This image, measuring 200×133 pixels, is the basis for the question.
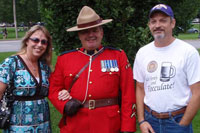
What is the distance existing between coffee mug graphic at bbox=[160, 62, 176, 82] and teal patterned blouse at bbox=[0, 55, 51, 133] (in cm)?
130

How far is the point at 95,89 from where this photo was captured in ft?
9.44

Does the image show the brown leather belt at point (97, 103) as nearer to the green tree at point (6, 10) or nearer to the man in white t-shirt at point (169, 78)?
the man in white t-shirt at point (169, 78)

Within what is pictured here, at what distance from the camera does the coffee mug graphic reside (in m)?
2.52

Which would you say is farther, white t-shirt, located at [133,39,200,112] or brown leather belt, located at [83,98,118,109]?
brown leather belt, located at [83,98,118,109]

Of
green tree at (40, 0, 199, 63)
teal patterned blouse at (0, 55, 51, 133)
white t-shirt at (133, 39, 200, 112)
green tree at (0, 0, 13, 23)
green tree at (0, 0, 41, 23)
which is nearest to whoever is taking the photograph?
white t-shirt at (133, 39, 200, 112)

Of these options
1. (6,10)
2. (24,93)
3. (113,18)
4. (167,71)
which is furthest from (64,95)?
(6,10)

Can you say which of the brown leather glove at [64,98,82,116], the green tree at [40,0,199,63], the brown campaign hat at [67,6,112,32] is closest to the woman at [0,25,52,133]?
the brown leather glove at [64,98,82,116]

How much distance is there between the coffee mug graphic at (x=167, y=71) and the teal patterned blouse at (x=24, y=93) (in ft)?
4.26

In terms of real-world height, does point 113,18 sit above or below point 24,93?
above

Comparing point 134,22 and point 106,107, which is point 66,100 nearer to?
point 106,107

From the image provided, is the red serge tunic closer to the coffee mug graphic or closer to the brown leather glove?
the brown leather glove

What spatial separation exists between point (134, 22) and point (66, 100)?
2.15 m

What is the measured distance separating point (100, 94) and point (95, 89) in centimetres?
7

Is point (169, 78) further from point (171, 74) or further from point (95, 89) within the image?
point (95, 89)
